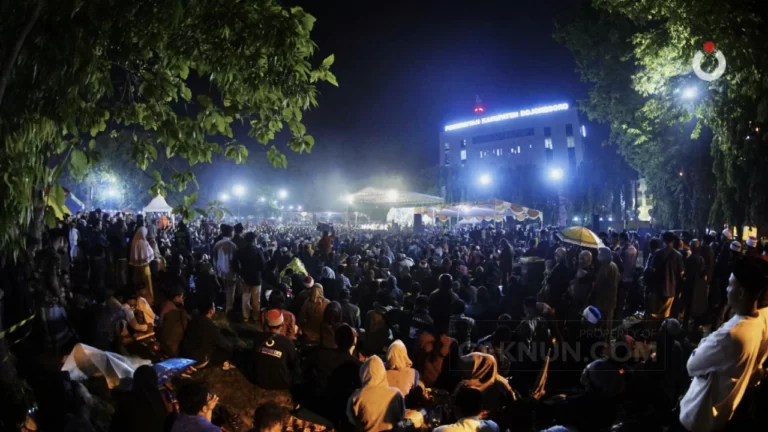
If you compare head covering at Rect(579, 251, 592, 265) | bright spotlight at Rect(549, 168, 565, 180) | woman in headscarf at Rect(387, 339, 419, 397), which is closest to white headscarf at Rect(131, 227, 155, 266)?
woman in headscarf at Rect(387, 339, 419, 397)

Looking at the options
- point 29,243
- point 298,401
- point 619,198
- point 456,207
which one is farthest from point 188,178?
point 619,198

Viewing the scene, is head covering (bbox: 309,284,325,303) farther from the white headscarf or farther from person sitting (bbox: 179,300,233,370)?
the white headscarf

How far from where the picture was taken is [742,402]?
3689 mm

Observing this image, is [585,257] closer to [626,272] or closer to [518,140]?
[626,272]

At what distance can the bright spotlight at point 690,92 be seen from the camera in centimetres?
1120

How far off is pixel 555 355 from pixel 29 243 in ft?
25.2

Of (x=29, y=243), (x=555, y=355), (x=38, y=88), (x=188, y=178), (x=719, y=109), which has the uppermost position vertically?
(x=719, y=109)

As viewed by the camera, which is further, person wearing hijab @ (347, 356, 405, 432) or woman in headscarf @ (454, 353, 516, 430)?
woman in headscarf @ (454, 353, 516, 430)

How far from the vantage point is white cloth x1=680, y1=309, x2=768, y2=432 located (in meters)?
3.38

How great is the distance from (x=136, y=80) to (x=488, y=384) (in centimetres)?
476

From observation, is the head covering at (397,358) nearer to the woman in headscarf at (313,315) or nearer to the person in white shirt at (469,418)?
the person in white shirt at (469,418)

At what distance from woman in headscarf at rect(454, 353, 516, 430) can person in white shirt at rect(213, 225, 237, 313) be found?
6.03m

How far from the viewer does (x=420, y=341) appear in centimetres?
653

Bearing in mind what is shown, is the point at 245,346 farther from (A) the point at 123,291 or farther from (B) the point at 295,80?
(B) the point at 295,80
